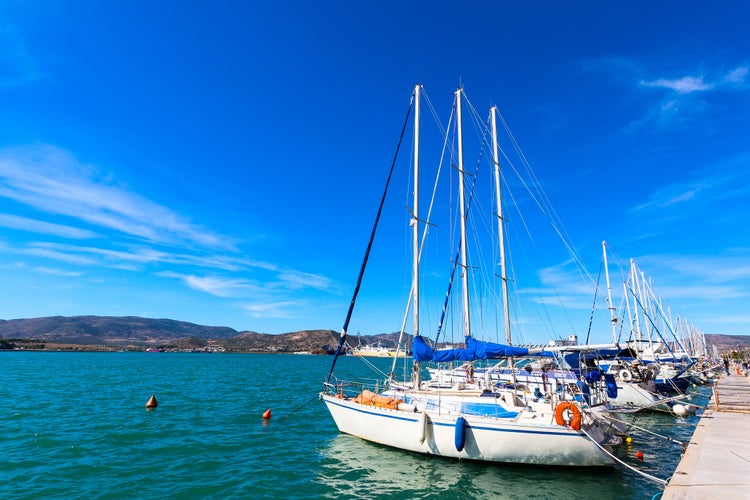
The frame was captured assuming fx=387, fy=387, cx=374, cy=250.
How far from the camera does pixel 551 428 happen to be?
14773 millimetres

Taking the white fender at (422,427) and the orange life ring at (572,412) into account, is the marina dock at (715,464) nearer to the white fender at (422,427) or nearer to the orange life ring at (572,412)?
the orange life ring at (572,412)

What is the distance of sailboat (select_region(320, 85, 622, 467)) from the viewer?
48.4 feet

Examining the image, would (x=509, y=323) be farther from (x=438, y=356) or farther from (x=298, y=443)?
→ (x=298, y=443)

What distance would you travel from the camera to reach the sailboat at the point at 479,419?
14766 mm

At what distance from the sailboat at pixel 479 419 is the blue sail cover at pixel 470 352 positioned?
0.05 metres

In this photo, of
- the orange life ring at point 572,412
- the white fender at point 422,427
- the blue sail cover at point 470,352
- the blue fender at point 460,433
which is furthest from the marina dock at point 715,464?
the white fender at point 422,427

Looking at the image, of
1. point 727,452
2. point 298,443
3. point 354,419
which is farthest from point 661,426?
point 298,443

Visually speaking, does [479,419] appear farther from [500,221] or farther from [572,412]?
[500,221]

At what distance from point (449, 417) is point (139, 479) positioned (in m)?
11.9

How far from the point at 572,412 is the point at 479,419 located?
348 centimetres

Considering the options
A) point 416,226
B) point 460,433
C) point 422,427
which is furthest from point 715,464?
point 416,226

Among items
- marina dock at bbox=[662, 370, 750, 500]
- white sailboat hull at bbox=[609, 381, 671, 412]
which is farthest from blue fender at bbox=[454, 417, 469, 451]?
white sailboat hull at bbox=[609, 381, 671, 412]

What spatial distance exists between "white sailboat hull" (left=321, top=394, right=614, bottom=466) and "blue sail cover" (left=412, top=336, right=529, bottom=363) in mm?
3653

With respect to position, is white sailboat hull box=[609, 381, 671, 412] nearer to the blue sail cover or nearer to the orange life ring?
the blue sail cover
